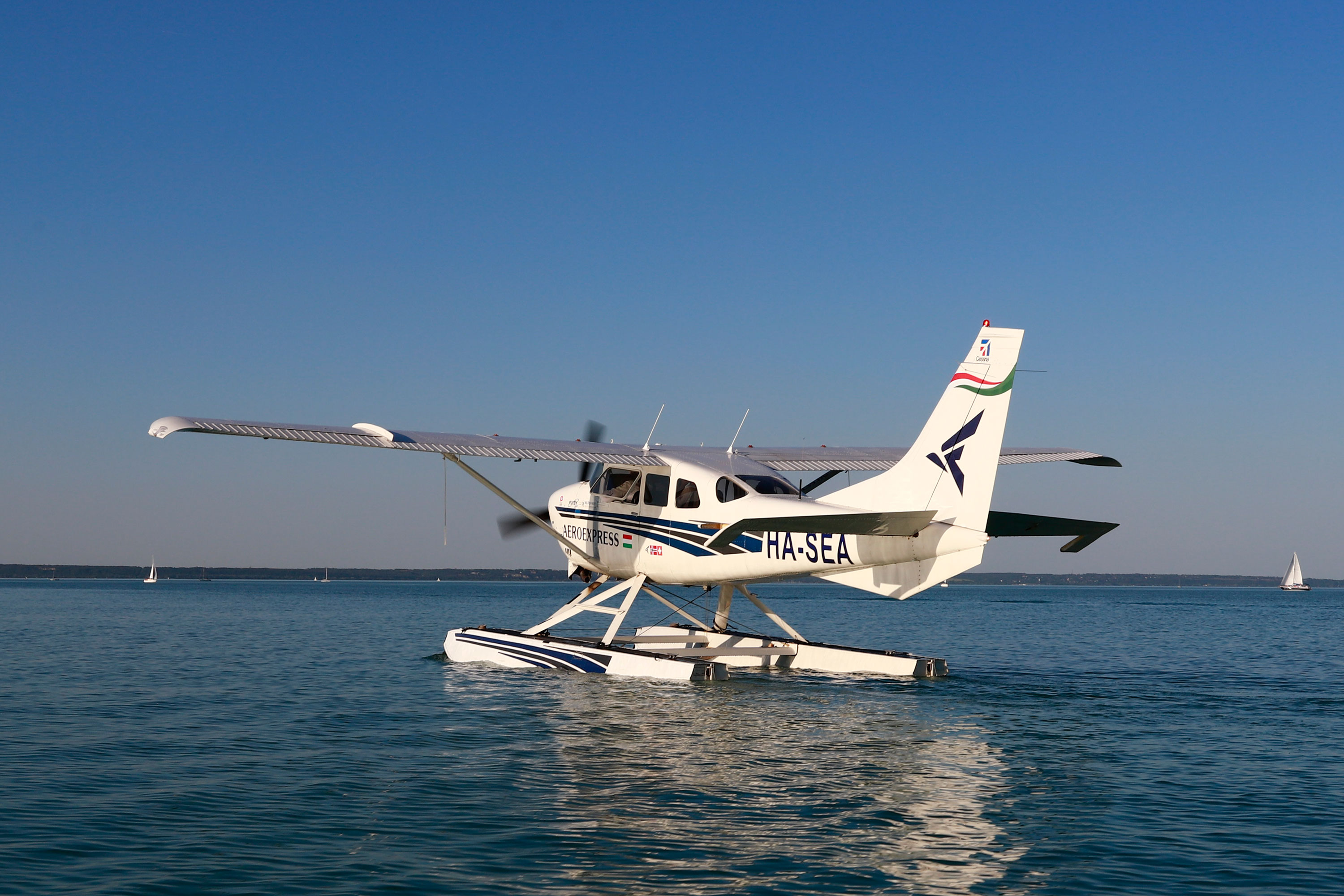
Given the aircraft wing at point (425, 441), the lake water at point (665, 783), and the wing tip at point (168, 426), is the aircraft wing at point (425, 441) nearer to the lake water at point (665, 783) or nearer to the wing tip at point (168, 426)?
the wing tip at point (168, 426)

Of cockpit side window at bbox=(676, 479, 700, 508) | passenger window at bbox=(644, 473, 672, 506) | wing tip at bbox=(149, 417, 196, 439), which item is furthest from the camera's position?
passenger window at bbox=(644, 473, 672, 506)

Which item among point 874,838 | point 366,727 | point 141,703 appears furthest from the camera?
point 141,703

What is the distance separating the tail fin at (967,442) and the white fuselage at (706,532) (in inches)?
14.2

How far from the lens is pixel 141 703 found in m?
14.1

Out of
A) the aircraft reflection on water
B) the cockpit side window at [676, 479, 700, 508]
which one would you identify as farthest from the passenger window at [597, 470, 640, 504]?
the aircraft reflection on water

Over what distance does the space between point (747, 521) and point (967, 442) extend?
2.99 m

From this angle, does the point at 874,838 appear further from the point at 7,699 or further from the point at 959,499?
the point at 7,699

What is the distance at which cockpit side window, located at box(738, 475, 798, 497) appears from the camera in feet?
51.2

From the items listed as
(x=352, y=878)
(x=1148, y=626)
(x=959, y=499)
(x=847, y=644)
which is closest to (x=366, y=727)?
(x=352, y=878)

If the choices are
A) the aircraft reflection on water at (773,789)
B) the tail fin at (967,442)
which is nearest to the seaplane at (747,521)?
the tail fin at (967,442)

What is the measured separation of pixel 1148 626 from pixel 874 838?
42.2 m

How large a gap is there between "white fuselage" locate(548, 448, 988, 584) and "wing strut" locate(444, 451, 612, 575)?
0.28 ft

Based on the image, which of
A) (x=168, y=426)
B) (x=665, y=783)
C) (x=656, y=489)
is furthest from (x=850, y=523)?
(x=168, y=426)

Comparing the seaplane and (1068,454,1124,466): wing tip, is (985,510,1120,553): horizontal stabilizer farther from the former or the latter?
(1068,454,1124,466): wing tip
